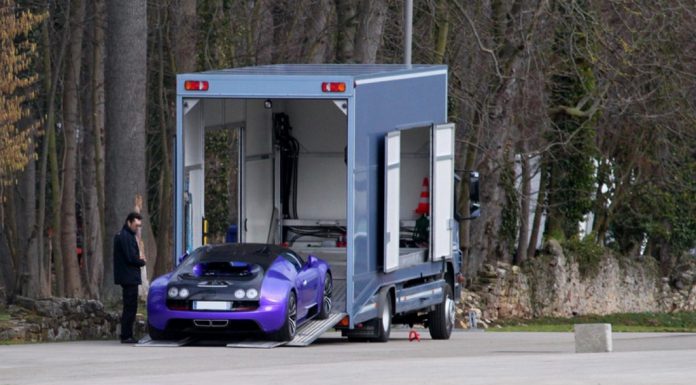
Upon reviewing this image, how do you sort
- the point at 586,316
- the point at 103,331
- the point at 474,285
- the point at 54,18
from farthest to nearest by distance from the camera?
the point at 586,316 → the point at 474,285 → the point at 54,18 → the point at 103,331

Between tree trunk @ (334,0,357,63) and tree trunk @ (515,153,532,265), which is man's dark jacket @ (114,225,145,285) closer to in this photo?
tree trunk @ (334,0,357,63)

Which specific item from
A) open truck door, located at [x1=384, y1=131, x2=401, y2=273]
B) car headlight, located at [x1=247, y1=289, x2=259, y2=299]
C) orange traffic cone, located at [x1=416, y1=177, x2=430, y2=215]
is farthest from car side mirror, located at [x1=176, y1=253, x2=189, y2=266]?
orange traffic cone, located at [x1=416, y1=177, x2=430, y2=215]

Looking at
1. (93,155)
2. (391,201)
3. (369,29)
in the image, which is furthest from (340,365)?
(93,155)

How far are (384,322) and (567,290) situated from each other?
23.9 m

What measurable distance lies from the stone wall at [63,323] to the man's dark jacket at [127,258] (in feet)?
5.01

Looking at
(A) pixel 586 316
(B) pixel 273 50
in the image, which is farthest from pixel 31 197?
(A) pixel 586 316

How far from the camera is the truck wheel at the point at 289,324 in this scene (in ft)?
61.1

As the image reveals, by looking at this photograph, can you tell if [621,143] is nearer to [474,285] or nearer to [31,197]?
[474,285]

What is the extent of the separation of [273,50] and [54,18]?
5.41 meters

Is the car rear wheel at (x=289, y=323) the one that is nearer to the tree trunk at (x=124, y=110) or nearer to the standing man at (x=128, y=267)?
the standing man at (x=128, y=267)

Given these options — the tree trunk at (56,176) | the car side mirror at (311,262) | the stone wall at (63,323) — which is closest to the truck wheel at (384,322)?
the car side mirror at (311,262)

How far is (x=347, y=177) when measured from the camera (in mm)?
20031

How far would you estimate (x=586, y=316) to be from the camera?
43.4 metres

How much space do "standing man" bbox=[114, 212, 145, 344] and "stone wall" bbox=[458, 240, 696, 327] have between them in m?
15.2
